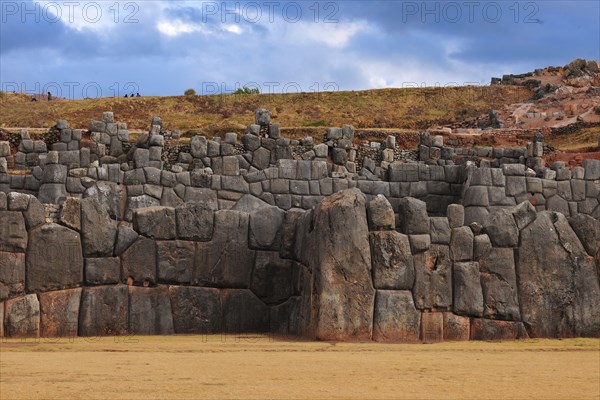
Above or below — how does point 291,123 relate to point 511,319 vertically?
above

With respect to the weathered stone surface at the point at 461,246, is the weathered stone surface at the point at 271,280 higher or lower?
lower

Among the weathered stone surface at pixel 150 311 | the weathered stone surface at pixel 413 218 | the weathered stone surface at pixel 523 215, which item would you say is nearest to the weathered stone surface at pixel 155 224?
the weathered stone surface at pixel 150 311

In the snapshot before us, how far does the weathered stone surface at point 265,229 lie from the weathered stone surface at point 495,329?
3560 mm

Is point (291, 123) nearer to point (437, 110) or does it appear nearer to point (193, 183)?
point (437, 110)

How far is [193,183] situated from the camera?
76.6 ft

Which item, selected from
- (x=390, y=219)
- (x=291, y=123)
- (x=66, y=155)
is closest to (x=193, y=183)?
(x=66, y=155)

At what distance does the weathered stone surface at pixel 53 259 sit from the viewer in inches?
590

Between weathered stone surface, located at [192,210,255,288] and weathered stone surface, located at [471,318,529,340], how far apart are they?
3746 millimetres

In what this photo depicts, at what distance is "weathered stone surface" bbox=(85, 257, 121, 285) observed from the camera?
600 inches

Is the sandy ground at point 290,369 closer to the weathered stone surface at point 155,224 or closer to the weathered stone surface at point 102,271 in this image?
the weathered stone surface at point 102,271

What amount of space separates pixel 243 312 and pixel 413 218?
10.6ft

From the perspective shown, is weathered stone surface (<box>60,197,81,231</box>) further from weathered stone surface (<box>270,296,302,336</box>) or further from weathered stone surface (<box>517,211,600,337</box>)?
weathered stone surface (<box>517,211,600,337</box>)

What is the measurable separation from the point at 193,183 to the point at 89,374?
42.4ft

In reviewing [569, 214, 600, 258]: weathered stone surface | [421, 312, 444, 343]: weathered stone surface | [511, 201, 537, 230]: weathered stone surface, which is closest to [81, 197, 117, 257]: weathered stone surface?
[421, 312, 444, 343]: weathered stone surface
